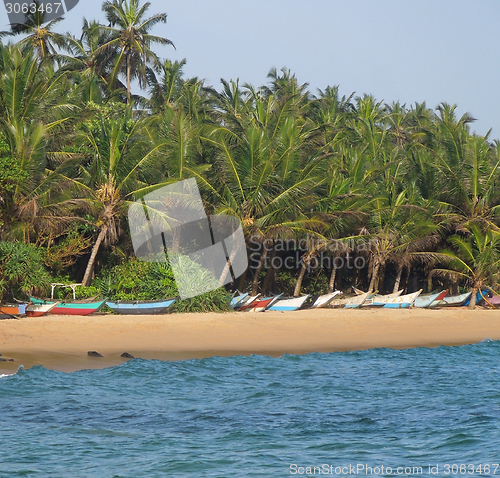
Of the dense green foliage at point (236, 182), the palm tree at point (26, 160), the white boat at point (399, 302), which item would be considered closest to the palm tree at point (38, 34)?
the dense green foliage at point (236, 182)

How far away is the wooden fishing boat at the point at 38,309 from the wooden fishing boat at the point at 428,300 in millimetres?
15085

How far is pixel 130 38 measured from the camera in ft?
106

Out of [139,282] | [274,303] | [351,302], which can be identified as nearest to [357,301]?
[351,302]

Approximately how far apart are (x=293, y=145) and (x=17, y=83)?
9.41 m

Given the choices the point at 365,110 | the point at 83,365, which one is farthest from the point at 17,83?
the point at 365,110

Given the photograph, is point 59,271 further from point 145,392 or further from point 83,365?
point 145,392

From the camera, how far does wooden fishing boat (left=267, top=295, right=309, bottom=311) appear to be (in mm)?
22344

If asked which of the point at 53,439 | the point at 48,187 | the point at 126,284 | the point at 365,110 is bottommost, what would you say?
the point at 53,439

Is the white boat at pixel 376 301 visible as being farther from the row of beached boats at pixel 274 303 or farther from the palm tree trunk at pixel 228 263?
the palm tree trunk at pixel 228 263

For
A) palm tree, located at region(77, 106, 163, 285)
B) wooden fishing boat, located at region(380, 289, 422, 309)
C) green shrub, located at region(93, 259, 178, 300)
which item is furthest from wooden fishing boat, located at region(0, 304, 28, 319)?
wooden fishing boat, located at region(380, 289, 422, 309)

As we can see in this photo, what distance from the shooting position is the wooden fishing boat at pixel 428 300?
2625cm

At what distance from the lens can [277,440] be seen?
898cm

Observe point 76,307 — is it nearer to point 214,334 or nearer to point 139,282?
point 139,282

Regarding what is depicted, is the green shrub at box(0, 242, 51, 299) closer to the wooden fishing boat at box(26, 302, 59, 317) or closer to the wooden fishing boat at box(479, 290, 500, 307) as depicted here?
the wooden fishing boat at box(26, 302, 59, 317)
